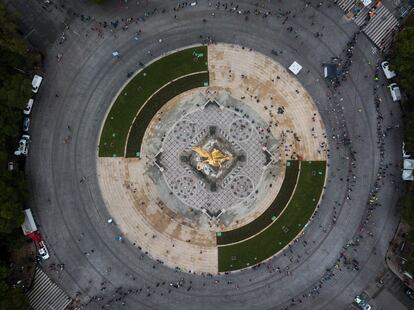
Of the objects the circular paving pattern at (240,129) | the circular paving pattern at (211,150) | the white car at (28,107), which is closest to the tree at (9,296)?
the white car at (28,107)

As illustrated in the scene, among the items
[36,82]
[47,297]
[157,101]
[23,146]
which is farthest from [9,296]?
[157,101]

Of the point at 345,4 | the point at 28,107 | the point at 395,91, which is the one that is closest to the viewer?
the point at 28,107

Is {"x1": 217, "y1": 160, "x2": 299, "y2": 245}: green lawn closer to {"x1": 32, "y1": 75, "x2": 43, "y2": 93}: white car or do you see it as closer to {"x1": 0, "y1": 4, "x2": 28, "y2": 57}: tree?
{"x1": 32, "y1": 75, "x2": 43, "y2": 93}: white car

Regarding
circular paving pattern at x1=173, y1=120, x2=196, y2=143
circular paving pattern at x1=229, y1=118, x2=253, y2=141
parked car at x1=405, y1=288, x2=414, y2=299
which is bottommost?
parked car at x1=405, y1=288, x2=414, y2=299

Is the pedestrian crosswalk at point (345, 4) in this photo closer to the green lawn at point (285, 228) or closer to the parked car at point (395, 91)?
the parked car at point (395, 91)

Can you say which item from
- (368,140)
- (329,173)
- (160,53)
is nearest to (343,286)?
(329,173)

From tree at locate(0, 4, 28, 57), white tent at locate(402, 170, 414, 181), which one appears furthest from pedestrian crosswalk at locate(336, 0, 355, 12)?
tree at locate(0, 4, 28, 57)

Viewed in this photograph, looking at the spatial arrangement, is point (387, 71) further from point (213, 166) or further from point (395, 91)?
point (213, 166)
